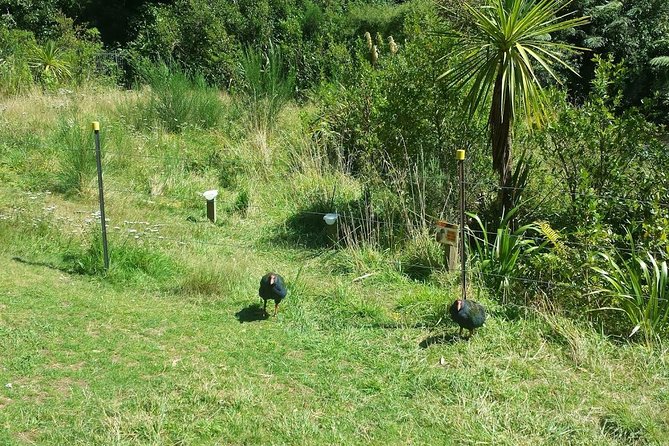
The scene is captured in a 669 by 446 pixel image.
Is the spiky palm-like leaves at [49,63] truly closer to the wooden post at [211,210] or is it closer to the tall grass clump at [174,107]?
the tall grass clump at [174,107]

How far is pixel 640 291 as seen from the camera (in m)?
4.96

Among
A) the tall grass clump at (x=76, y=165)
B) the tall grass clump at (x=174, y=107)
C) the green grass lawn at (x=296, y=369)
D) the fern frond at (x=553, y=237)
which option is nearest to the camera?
the green grass lawn at (x=296, y=369)

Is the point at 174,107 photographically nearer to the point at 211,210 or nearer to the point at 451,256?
the point at 211,210

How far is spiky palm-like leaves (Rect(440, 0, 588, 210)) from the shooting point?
227 inches

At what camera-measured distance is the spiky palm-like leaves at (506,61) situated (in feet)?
18.9

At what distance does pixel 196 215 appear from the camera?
7926mm

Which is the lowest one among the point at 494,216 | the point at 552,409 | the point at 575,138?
the point at 552,409

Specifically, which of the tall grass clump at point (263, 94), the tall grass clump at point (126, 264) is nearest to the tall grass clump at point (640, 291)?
the tall grass clump at point (126, 264)

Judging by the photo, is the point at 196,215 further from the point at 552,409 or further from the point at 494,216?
the point at 552,409

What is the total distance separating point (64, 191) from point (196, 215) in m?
1.67

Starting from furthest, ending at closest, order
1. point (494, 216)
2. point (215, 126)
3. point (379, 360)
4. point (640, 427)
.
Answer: point (215, 126), point (494, 216), point (379, 360), point (640, 427)

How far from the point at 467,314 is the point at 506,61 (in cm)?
232

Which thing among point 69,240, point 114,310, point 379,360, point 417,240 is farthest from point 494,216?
point 69,240

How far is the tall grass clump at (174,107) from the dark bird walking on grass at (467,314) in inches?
282
